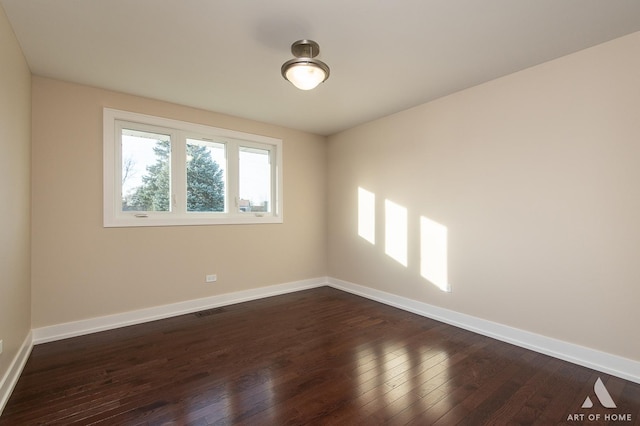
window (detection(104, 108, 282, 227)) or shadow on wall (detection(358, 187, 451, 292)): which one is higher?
window (detection(104, 108, 282, 227))

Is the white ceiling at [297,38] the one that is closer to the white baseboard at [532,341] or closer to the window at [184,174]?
the window at [184,174]

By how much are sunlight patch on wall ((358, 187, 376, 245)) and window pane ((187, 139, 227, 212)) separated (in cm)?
200

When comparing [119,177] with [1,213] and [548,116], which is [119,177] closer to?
[1,213]

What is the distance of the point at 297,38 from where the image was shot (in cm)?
225

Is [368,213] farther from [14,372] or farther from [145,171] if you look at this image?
[14,372]

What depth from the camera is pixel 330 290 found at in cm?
471

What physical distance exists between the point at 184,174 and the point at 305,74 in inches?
88.2

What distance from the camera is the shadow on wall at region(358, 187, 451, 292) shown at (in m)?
3.38

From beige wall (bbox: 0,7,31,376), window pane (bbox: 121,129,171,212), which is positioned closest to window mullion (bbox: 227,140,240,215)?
window pane (bbox: 121,129,171,212)

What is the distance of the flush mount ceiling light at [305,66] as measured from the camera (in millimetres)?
2131

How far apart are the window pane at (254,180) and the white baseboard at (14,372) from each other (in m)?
2.49

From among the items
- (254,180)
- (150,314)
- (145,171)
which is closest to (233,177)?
(254,180)

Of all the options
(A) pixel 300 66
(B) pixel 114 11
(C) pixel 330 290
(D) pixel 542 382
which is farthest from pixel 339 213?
(B) pixel 114 11

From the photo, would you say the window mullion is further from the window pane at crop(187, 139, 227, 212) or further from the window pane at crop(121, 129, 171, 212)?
the window pane at crop(121, 129, 171, 212)
